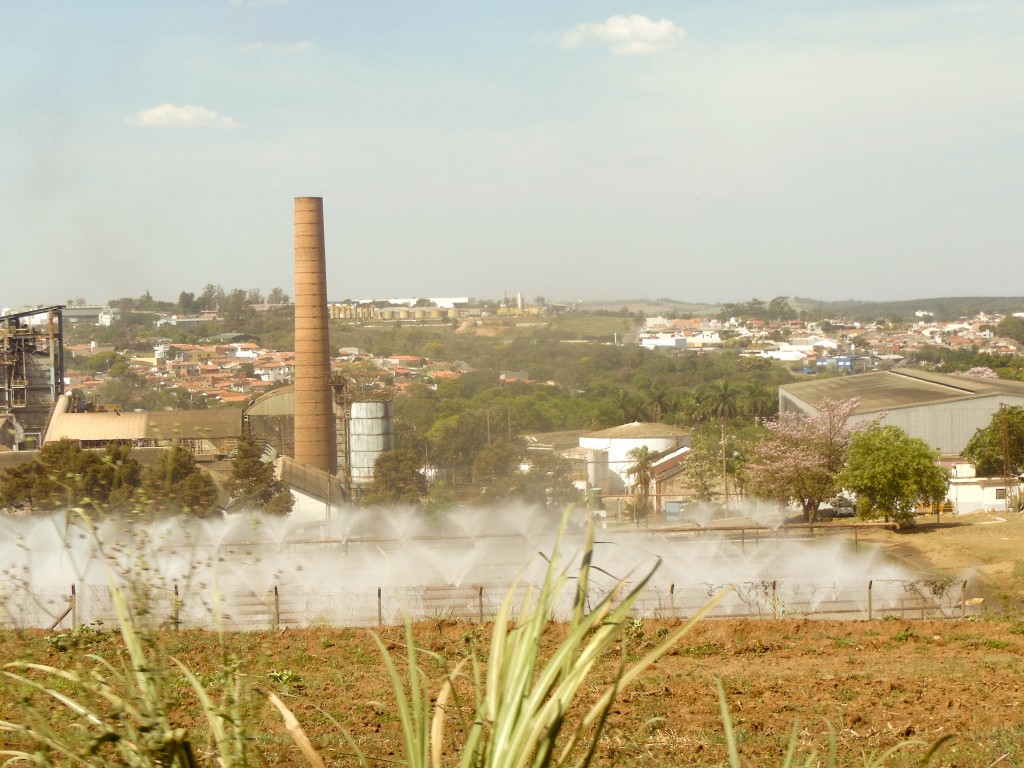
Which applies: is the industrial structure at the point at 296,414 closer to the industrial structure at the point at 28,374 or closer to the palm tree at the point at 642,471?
the industrial structure at the point at 28,374

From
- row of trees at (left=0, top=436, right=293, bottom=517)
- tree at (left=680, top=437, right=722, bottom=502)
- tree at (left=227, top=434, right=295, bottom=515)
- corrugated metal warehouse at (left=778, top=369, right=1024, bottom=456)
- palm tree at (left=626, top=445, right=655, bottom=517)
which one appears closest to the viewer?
row of trees at (left=0, top=436, right=293, bottom=517)

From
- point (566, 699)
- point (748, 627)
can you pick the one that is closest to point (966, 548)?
point (748, 627)

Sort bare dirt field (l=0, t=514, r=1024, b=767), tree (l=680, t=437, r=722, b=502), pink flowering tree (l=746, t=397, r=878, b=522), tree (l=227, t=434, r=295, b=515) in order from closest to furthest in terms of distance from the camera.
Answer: bare dirt field (l=0, t=514, r=1024, b=767)
tree (l=227, t=434, r=295, b=515)
pink flowering tree (l=746, t=397, r=878, b=522)
tree (l=680, t=437, r=722, b=502)

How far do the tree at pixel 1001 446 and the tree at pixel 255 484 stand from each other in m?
20.1

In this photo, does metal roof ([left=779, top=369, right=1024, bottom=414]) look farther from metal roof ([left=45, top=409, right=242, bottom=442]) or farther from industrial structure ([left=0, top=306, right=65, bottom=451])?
industrial structure ([left=0, top=306, right=65, bottom=451])

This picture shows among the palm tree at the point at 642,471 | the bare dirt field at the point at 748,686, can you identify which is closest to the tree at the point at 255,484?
the palm tree at the point at 642,471

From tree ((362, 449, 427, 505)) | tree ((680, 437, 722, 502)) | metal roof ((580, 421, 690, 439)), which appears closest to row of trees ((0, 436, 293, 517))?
tree ((362, 449, 427, 505))

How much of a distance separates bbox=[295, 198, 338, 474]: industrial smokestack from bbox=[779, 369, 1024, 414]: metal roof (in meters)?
16.9

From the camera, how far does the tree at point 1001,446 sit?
30.2 metres

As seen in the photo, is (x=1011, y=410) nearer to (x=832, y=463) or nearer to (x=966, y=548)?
(x=832, y=463)

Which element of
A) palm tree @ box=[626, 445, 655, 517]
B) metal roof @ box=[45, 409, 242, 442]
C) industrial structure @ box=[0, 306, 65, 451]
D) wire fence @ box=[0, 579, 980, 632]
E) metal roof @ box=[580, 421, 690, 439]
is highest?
industrial structure @ box=[0, 306, 65, 451]

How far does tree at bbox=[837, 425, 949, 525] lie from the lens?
949 inches

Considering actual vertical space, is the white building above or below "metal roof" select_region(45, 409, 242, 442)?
below

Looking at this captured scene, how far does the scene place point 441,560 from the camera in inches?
776
